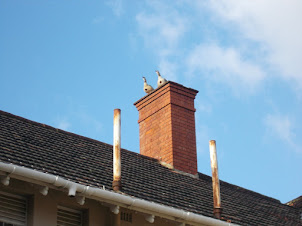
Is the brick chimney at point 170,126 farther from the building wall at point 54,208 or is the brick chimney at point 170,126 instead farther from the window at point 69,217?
the window at point 69,217

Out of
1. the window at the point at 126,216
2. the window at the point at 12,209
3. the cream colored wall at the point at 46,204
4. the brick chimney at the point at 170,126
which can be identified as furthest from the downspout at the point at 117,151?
the brick chimney at the point at 170,126

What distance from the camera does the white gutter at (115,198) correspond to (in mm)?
10086

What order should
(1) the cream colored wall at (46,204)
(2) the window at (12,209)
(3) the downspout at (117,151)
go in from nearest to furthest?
(2) the window at (12,209) → (1) the cream colored wall at (46,204) → (3) the downspout at (117,151)

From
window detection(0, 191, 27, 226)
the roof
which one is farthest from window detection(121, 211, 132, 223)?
window detection(0, 191, 27, 226)

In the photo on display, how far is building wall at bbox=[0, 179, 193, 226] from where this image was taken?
34.5ft

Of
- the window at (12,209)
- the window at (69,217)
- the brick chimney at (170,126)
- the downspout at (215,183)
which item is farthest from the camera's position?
the brick chimney at (170,126)

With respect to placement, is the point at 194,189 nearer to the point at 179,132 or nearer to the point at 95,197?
the point at 179,132

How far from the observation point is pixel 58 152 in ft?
42.9

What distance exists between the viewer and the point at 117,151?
41.0 feet

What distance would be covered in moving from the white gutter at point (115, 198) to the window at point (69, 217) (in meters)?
0.59

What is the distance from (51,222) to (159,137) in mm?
7215

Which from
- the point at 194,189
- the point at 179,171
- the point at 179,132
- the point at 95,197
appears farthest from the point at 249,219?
the point at 95,197

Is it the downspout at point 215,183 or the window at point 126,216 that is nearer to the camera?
the window at point 126,216

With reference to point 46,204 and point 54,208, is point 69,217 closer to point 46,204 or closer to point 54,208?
point 54,208
